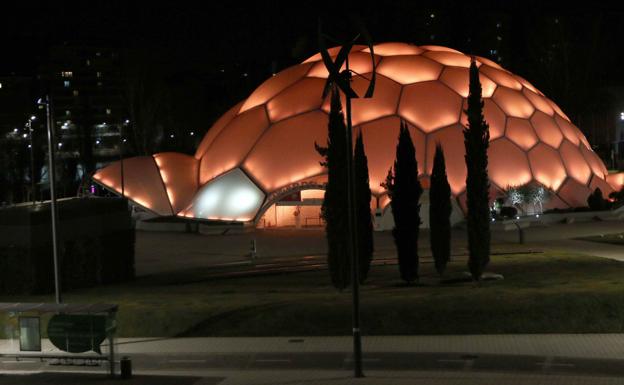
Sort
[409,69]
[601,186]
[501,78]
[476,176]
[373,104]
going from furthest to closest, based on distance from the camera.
Result: 1. [501,78]
2. [601,186]
3. [409,69]
4. [373,104]
5. [476,176]

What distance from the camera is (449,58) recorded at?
49.7 m

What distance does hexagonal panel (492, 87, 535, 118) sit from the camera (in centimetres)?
4728

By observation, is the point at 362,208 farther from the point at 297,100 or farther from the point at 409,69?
the point at 409,69

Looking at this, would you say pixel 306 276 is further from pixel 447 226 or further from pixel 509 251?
pixel 509 251

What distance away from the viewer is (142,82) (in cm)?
6981

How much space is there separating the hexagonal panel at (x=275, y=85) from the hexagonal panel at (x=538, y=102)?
498 inches

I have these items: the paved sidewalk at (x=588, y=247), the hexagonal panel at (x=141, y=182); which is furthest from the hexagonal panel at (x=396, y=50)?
the paved sidewalk at (x=588, y=247)

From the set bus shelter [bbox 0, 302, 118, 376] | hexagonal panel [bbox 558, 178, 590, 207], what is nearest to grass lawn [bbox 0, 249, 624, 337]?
bus shelter [bbox 0, 302, 118, 376]

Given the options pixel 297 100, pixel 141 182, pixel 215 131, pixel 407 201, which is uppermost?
pixel 297 100

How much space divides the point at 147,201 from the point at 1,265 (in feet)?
85.6

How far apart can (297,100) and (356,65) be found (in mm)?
3926

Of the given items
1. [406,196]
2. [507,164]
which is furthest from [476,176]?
[507,164]

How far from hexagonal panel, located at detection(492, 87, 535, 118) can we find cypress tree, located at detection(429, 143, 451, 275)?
24.9 m

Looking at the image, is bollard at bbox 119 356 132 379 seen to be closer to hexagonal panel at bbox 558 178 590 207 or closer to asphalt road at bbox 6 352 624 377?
asphalt road at bbox 6 352 624 377
